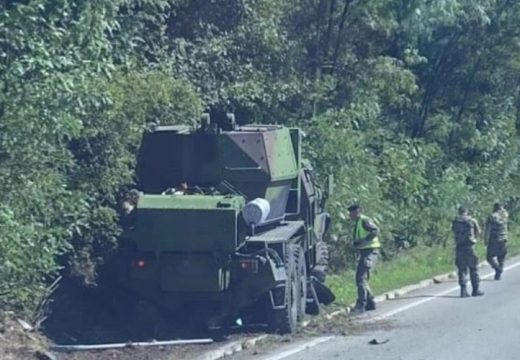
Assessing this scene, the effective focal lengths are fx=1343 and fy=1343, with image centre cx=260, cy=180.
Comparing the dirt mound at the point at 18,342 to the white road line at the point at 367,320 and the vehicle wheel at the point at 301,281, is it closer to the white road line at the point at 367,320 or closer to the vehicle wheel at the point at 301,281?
the white road line at the point at 367,320

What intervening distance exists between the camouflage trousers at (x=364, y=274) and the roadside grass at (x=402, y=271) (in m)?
Result: 0.77

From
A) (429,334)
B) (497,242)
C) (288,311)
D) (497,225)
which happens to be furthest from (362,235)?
(497,225)

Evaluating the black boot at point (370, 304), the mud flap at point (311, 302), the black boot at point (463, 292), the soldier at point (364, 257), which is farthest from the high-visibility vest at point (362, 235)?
the black boot at point (463, 292)

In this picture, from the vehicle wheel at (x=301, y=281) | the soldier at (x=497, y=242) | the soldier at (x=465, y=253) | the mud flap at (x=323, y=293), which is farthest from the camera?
the soldier at (x=497, y=242)

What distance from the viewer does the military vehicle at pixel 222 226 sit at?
1620 centimetres

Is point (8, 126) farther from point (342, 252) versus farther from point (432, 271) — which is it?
point (432, 271)

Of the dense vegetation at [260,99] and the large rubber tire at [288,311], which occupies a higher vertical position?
the dense vegetation at [260,99]

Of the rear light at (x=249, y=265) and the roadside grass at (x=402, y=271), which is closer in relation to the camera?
the rear light at (x=249, y=265)

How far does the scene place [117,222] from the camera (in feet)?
60.3

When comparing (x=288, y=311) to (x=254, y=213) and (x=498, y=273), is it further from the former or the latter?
(x=498, y=273)

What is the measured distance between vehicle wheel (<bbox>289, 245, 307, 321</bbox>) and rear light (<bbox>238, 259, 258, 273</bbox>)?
1523mm

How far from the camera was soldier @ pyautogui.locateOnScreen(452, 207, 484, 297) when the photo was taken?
22125 mm

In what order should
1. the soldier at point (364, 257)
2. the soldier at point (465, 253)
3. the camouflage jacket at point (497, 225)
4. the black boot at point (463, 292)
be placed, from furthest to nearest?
1. the camouflage jacket at point (497, 225)
2. the soldier at point (465, 253)
3. the black boot at point (463, 292)
4. the soldier at point (364, 257)

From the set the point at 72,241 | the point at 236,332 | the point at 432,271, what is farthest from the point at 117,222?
the point at 432,271
